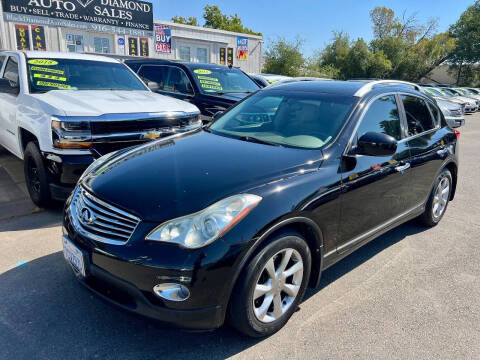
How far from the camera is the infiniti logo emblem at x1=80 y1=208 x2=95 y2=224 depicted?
7.97 feet

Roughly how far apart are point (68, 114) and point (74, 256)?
2.14m

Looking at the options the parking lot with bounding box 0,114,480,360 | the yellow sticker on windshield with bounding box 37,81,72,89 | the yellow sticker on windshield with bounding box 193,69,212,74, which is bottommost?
the parking lot with bounding box 0,114,480,360

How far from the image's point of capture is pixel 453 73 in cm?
4438

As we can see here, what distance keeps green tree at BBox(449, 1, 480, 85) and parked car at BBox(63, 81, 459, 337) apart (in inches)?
1727

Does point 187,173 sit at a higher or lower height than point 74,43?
lower

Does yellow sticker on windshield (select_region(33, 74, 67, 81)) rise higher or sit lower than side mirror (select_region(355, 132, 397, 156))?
higher

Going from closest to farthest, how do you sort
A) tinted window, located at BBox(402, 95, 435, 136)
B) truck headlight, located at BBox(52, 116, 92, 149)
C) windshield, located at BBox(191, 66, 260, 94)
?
1. tinted window, located at BBox(402, 95, 435, 136)
2. truck headlight, located at BBox(52, 116, 92, 149)
3. windshield, located at BBox(191, 66, 260, 94)

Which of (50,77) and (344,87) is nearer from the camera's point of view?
(344,87)

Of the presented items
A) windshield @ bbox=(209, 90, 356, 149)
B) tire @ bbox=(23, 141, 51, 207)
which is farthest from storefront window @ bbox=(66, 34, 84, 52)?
windshield @ bbox=(209, 90, 356, 149)

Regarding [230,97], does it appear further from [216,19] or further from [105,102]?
[216,19]

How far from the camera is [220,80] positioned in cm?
792

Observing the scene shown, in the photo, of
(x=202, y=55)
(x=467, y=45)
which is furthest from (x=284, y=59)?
(x=467, y=45)

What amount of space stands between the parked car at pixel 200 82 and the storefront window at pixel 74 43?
470 inches

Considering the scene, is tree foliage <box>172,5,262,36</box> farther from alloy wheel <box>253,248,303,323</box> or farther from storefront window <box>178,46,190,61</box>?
alloy wheel <box>253,248,303,323</box>
